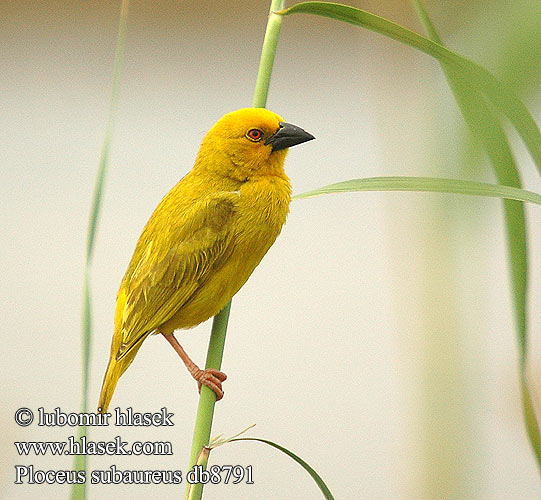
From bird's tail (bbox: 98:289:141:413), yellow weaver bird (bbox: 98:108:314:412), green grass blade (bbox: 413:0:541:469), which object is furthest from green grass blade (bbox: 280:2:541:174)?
bird's tail (bbox: 98:289:141:413)

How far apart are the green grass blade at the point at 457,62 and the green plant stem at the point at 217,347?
0.02 meters

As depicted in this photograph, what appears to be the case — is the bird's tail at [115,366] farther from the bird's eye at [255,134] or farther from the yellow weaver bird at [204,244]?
the bird's eye at [255,134]

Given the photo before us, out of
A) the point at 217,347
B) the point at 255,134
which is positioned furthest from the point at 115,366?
the point at 255,134

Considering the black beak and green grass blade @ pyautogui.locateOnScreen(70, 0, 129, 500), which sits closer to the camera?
green grass blade @ pyautogui.locateOnScreen(70, 0, 129, 500)

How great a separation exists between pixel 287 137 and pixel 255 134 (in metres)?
0.03

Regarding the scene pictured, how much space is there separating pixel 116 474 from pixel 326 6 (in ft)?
1.27

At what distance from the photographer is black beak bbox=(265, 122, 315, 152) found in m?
0.54

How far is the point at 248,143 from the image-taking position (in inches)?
22.4

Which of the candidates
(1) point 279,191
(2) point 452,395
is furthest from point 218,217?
(2) point 452,395

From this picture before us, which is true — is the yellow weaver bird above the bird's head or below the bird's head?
below

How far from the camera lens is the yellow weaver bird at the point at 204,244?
20.7 inches

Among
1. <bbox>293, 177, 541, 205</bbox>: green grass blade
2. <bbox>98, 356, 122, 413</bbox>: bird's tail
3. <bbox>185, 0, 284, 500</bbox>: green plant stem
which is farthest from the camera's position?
<bbox>98, 356, 122, 413</bbox>: bird's tail

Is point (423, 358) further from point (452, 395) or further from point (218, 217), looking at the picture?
point (218, 217)

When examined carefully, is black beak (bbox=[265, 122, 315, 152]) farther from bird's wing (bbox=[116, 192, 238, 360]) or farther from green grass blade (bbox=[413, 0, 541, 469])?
green grass blade (bbox=[413, 0, 541, 469])
